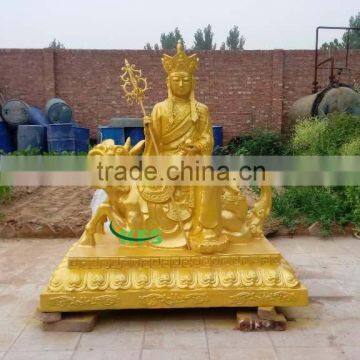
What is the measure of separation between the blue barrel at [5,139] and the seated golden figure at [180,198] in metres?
6.94

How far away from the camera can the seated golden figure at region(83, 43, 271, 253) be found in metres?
2.88

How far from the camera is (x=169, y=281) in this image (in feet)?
8.82

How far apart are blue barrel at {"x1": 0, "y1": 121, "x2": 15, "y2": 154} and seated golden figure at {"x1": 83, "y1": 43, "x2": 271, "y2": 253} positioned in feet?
22.8

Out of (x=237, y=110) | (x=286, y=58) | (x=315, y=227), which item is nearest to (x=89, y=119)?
(x=237, y=110)

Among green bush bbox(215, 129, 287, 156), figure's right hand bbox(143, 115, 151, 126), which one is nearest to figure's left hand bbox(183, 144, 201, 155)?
figure's right hand bbox(143, 115, 151, 126)

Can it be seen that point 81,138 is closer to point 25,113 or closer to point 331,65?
point 25,113

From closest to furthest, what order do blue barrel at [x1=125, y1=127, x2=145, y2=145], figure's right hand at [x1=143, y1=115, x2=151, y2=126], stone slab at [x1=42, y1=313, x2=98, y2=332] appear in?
stone slab at [x1=42, y1=313, x2=98, y2=332] → figure's right hand at [x1=143, y1=115, x2=151, y2=126] → blue barrel at [x1=125, y1=127, x2=145, y2=145]

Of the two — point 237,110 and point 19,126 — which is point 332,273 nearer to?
point 237,110

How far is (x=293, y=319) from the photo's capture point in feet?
9.12

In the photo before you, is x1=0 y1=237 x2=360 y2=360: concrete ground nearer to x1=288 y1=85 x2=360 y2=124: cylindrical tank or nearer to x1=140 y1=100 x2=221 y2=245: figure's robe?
x1=140 y1=100 x2=221 y2=245: figure's robe

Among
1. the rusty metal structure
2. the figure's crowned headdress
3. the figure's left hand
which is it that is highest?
the rusty metal structure

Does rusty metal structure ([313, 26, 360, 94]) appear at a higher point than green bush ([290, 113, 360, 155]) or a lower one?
higher

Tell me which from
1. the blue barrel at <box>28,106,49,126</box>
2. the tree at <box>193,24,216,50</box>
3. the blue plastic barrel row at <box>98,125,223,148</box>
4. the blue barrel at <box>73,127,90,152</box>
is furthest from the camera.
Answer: the tree at <box>193,24,216,50</box>

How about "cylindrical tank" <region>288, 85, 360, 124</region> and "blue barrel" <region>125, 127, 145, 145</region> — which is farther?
"blue barrel" <region>125, 127, 145, 145</region>
